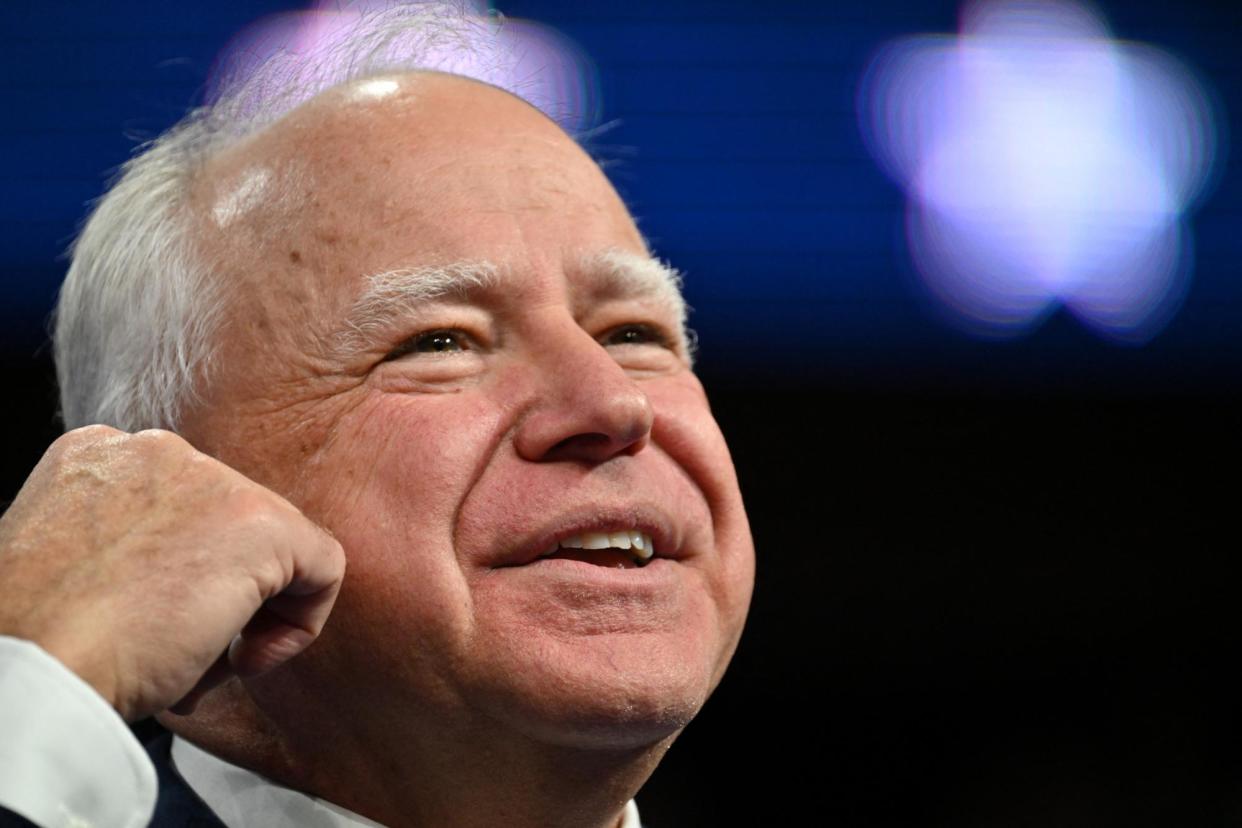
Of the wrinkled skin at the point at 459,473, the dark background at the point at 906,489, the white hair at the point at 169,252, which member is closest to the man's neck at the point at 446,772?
the wrinkled skin at the point at 459,473

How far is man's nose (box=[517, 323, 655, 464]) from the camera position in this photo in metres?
1.46

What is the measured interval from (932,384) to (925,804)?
1.03 metres

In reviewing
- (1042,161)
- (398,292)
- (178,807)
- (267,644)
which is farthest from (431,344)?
(1042,161)

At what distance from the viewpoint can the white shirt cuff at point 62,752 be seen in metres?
1.08

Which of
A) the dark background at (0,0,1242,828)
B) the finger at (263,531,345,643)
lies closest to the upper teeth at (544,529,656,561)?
the finger at (263,531,345,643)

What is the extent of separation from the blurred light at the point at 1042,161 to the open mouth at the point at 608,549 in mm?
1970

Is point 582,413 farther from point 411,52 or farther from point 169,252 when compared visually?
point 411,52

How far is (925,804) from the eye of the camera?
334 centimetres

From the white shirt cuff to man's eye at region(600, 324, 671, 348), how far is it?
31.5 inches

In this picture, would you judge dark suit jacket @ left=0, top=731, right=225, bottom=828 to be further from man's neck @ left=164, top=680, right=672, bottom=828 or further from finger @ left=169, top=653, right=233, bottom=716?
finger @ left=169, top=653, right=233, bottom=716

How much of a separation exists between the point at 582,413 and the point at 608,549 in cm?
16

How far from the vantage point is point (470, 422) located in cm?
148

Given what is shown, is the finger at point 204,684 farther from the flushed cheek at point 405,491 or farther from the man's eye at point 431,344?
the man's eye at point 431,344

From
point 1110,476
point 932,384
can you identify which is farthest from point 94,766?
point 1110,476
